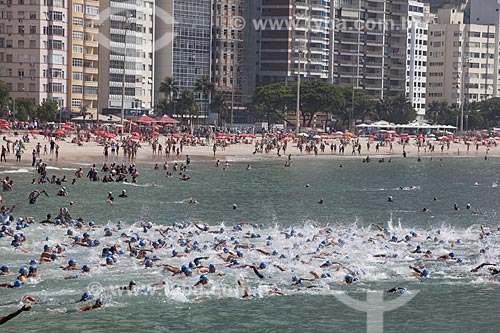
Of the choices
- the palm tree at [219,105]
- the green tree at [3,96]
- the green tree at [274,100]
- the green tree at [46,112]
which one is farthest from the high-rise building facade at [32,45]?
the green tree at [274,100]

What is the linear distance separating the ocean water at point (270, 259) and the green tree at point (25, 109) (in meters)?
58.7

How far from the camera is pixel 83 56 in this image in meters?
155

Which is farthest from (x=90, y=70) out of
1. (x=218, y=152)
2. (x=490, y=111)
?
(x=490, y=111)

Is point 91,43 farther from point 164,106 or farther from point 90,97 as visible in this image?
point 164,106

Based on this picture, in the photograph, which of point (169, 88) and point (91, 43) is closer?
point (91, 43)

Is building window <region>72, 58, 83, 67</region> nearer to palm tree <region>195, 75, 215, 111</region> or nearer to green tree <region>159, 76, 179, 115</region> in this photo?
green tree <region>159, 76, 179, 115</region>

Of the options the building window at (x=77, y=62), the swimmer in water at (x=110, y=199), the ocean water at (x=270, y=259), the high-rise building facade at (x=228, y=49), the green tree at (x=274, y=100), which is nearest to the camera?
the ocean water at (x=270, y=259)

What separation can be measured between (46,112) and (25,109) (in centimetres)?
310

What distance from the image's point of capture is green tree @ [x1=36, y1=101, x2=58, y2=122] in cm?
13638

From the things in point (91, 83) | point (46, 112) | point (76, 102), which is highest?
point (91, 83)

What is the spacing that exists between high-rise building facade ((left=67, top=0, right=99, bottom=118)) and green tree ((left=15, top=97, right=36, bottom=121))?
484 inches

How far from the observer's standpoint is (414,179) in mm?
93625

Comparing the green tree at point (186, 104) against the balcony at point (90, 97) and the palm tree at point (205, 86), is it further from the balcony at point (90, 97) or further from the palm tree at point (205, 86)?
the balcony at point (90, 97)

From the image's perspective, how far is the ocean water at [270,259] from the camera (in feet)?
106
